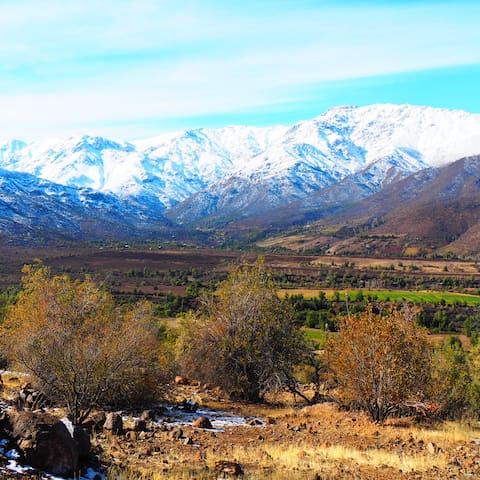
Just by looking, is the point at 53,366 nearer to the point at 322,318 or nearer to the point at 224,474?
the point at 224,474

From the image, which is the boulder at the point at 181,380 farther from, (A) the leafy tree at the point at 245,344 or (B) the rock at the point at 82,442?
(B) the rock at the point at 82,442

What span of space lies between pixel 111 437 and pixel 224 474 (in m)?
5.12

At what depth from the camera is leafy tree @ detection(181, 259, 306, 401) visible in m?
30.8

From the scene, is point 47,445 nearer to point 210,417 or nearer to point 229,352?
point 210,417

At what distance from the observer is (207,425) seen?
22.0m

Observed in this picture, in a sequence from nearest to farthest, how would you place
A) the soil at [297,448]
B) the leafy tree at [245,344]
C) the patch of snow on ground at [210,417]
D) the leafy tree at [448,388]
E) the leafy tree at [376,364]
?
the soil at [297,448] < the patch of snow on ground at [210,417] < the leafy tree at [376,364] < the leafy tree at [448,388] < the leafy tree at [245,344]

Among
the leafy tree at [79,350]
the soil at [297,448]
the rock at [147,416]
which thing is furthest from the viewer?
the rock at [147,416]

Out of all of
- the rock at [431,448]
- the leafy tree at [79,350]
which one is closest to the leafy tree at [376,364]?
the rock at [431,448]

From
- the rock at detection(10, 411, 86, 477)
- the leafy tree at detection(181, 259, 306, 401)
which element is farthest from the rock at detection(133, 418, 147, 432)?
the leafy tree at detection(181, 259, 306, 401)

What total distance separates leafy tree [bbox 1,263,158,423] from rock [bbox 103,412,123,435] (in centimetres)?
130

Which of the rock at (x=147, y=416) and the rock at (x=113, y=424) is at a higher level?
the rock at (x=113, y=424)

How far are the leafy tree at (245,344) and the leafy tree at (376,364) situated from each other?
5.54m

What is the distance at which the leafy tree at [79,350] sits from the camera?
20562 millimetres

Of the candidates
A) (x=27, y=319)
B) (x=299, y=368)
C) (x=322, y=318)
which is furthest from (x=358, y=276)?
(x=27, y=319)
